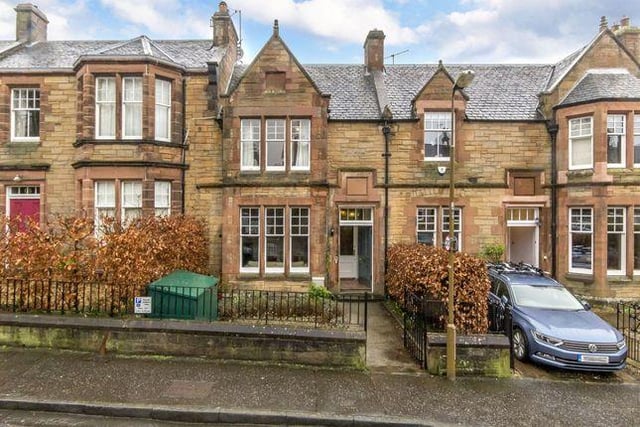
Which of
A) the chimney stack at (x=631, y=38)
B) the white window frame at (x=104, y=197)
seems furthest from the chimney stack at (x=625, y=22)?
the white window frame at (x=104, y=197)

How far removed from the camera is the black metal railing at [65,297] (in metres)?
8.61

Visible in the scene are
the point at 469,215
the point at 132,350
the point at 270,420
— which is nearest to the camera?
the point at 270,420

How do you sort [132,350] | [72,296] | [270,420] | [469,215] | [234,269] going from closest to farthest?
[270,420], [132,350], [72,296], [234,269], [469,215]

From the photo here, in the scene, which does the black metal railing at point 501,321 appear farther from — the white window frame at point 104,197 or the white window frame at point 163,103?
the white window frame at point 104,197

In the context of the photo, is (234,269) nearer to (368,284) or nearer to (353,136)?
(368,284)

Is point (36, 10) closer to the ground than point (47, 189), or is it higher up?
higher up

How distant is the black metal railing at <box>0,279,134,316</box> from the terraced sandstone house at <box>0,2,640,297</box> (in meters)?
5.44

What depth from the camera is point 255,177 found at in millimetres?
14227

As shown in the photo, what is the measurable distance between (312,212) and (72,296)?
7962mm

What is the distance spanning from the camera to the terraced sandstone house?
1413 centimetres

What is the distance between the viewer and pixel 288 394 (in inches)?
260

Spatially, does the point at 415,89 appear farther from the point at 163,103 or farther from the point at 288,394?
the point at 288,394

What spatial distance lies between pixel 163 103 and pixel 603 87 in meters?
17.2

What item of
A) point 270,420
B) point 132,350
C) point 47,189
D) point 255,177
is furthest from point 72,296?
point 47,189
